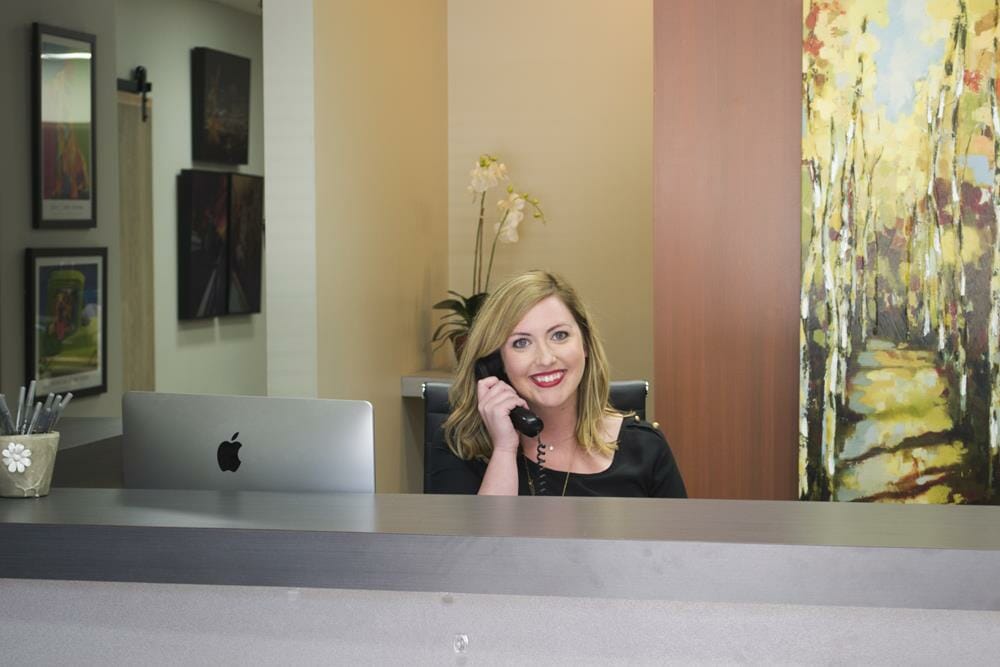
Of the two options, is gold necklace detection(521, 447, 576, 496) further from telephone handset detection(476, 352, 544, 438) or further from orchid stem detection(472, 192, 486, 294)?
orchid stem detection(472, 192, 486, 294)

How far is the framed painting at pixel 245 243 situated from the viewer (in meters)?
7.48

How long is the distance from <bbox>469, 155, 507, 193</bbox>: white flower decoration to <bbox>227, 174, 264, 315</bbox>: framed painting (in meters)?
2.67

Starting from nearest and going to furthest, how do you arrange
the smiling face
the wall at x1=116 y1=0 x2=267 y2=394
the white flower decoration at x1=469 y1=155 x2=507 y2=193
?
the smiling face < the white flower decoration at x1=469 y1=155 x2=507 y2=193 < the wall at x1=116 y1=0 x2=267 y2=394

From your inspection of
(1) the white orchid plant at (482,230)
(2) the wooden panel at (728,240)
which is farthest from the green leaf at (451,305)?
(2) the wooden panel at (728,240)

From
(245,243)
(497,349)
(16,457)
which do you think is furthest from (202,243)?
(16,457)

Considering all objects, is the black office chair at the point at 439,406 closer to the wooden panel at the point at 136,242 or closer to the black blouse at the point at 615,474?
the black blouse at the point at 615,474

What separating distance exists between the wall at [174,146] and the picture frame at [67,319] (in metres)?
1.42

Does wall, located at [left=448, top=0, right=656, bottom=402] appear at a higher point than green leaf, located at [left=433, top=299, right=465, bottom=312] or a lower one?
higher

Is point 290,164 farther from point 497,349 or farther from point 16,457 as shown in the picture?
point 16,457

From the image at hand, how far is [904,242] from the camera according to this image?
3.83 metres

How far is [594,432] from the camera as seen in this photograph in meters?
2.73

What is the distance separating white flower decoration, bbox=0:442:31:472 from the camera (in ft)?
5.82

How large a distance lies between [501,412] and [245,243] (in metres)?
5.25

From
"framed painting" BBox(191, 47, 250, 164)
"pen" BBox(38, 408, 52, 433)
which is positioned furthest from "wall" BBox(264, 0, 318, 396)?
"framed painting" BBox(191, 47, 250, 164)
